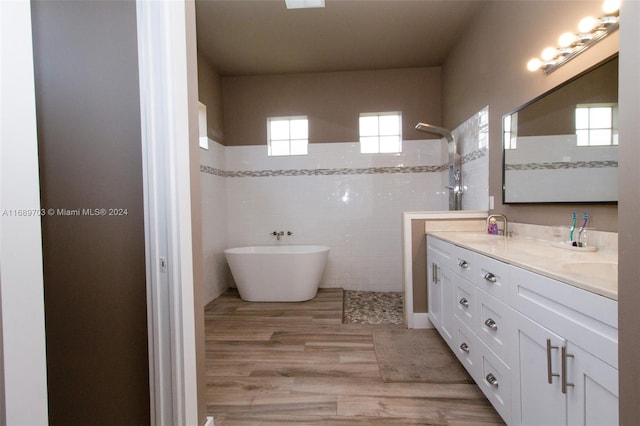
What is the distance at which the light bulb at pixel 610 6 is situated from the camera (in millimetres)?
1284

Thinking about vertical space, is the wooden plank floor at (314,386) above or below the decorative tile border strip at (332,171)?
below

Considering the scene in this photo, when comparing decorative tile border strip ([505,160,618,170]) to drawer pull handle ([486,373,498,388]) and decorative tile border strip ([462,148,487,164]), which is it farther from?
drawer pull handle ([486,373,498,388])

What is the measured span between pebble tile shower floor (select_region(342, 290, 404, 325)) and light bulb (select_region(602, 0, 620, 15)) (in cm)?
240

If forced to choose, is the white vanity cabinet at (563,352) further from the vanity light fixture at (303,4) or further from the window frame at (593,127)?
the vanity light fixture at (303,4)

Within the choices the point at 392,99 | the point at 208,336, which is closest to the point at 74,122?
the point at 208,336

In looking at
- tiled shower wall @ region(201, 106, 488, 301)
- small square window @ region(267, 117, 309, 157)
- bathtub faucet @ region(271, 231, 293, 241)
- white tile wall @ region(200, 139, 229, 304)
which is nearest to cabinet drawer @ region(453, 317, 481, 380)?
tiled shower wall @ region(201, 106, 488, 301)

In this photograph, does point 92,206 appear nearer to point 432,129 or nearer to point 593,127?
point 593,127

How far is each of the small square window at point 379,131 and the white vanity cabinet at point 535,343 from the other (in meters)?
2.35

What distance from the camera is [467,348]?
5.50 feet

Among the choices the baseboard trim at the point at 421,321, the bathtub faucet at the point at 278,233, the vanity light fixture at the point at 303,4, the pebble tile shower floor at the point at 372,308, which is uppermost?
the vanity light fixture at the point at 303,4

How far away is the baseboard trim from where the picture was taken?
250 cm

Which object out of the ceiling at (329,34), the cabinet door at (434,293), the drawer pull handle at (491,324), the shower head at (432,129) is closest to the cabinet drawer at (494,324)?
the drawer pull handle at (491,324)

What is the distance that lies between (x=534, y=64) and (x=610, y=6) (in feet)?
1.76

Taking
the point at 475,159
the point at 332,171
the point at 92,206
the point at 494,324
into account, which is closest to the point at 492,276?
the point at 494,324
